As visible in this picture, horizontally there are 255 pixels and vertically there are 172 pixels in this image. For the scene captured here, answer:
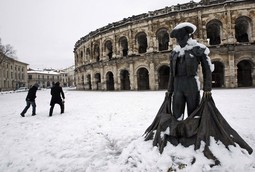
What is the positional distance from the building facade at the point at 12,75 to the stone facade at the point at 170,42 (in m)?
33.5

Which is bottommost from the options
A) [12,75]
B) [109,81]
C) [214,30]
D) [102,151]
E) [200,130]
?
[102,151]

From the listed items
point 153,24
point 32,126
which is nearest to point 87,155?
point 32,126

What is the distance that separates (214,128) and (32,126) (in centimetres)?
545

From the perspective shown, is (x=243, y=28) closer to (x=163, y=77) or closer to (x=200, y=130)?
(x=163, y=77)

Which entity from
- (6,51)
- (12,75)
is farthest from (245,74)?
(12,75)

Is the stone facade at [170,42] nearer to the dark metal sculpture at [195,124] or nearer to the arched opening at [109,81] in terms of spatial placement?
the arched opening at [109,81]

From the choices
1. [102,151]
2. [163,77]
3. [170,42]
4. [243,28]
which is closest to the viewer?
[102,151]

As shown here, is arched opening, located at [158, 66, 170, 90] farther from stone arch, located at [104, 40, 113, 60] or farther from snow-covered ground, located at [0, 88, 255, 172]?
snow-covered ground, located at [0, 88, 255, 172]

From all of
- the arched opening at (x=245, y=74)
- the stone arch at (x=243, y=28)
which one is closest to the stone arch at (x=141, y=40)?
the stone arch at (x=243, y=28)

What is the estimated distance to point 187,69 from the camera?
9.56ft

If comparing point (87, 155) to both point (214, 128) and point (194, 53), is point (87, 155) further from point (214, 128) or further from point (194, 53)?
point (194, 53)

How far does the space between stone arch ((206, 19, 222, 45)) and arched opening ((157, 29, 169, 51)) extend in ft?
14.6

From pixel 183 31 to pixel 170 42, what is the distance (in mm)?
14864

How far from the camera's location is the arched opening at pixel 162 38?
18.2m
